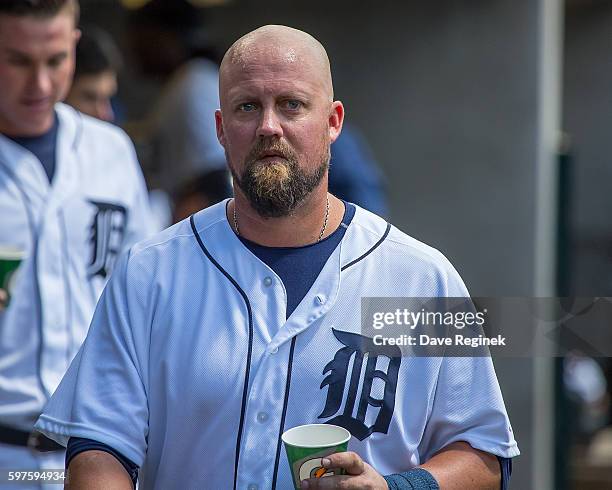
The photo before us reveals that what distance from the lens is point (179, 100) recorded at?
4.93m

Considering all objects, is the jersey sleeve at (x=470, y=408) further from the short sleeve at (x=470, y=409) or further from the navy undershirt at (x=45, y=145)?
the navy undershirt at (x=45, y=145)

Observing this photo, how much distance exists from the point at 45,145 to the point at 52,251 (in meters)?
0.35

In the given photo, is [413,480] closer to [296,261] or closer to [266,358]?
[266,358]

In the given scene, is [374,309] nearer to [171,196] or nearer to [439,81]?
[171,196]

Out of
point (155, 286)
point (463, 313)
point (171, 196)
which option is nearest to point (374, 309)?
point (463, 313)

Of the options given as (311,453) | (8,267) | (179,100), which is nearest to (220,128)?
(311,453)

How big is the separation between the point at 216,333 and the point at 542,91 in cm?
370

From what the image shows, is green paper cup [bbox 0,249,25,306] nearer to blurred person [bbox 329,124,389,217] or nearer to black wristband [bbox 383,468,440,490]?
black wristband [bbox 383,468,440,490]

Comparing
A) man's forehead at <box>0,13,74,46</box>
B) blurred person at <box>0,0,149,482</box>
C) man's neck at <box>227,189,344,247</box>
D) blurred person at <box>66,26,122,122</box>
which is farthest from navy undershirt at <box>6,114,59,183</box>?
man's neck at <box>227,189,344,247</box>

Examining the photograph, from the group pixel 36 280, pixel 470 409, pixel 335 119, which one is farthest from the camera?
pixel 36 280

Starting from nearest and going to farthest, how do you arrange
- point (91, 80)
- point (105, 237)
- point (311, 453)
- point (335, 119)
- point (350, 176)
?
point (311, 453), point (335, 119), point (105, 237), point (91, 80), point (350, 176)

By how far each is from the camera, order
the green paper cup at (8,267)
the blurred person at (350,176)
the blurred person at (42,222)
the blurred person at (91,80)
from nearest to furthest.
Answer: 1. the green paper cup at (8,267)
2. the blurred person at (42,222)
3. the blurred person at (91,80)
4. the blurred person at (350,176)

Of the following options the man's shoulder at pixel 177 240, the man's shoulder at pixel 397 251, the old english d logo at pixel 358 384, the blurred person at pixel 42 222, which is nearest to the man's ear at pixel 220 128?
the man's shoulder at pixel 177 240

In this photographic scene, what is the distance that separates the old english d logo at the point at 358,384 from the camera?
2.50 metres
